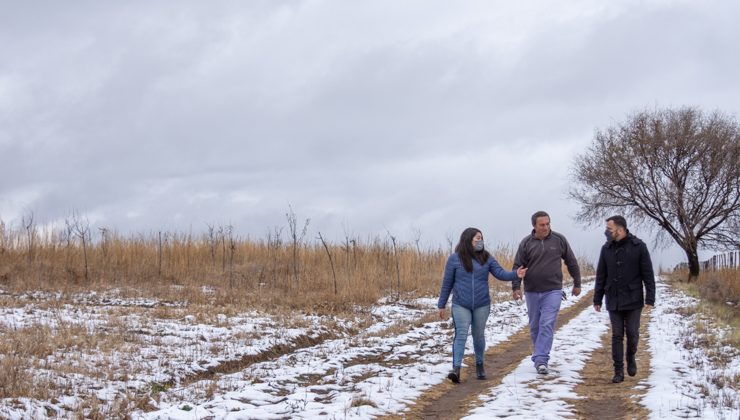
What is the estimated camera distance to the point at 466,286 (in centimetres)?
850

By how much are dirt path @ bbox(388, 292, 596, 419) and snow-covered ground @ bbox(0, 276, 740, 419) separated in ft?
0.52

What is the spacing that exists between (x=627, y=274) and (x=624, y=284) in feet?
0.42

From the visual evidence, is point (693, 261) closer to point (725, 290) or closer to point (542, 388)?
point (725, 290)

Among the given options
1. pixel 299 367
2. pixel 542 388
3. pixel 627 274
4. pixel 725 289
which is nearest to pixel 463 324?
pixel 542 388

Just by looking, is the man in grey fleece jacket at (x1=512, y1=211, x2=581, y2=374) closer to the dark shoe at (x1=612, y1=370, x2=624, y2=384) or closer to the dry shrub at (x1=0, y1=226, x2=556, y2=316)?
the dark shoe at (x1=612, y1=370, x2=624, y2=384)

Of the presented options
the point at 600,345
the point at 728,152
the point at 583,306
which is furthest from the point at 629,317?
the point at 728,152

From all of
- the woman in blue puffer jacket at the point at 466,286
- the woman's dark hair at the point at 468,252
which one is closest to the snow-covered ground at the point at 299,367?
the woman in blue puffer jacket at the point at 466,286

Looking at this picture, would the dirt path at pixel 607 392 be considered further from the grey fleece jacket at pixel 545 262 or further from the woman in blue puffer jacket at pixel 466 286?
the woman in blue puffer jacket at pixel 466 286

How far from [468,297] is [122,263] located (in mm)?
17593

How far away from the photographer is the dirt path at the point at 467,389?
→ 277 inches

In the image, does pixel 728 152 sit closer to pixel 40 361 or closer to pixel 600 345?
pixel 600 345

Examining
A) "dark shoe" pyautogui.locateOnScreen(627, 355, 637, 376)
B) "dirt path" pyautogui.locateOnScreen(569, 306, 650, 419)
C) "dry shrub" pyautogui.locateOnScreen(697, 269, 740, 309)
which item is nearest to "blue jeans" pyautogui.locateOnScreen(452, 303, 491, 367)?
"dirt path" pyautogui.locateOnScreen(569, 306, 650, 419)

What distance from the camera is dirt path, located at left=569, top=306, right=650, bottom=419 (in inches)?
267

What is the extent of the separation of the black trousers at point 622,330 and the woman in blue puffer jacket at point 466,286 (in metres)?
1.28
